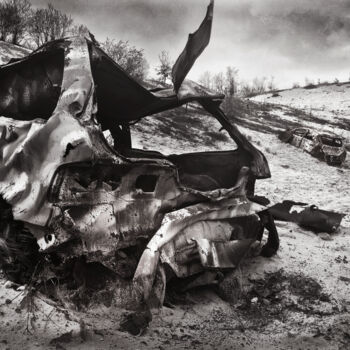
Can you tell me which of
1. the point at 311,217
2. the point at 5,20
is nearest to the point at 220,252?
the point at 311,217

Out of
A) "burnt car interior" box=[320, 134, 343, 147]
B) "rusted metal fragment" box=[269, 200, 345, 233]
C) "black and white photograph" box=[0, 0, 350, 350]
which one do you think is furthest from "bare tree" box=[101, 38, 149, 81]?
"black and white photograph" box=[0, 0, 350, 350]

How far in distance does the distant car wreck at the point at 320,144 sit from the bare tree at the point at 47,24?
728 inches

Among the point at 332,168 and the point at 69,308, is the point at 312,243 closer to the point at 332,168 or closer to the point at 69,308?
the point at 69,308

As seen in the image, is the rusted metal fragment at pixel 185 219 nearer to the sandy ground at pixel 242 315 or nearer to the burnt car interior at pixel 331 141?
the sandy ground at pixel 242 315

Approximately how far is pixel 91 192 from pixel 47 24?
89.8ft

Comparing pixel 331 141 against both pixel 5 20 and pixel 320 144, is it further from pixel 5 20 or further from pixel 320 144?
pixel 5 20

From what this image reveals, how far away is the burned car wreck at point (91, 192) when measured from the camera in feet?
7.93

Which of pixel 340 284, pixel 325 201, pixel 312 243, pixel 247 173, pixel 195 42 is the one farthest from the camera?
pixel 325 201

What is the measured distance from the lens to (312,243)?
5277 millimetres

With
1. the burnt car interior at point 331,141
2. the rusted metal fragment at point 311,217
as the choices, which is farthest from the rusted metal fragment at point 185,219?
the burnt car interior at point 331,141

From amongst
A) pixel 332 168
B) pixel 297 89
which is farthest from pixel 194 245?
pixel 297 89

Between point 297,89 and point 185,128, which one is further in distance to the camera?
point 297,89

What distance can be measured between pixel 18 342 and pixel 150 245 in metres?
1.01

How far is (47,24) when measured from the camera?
26594 mm
